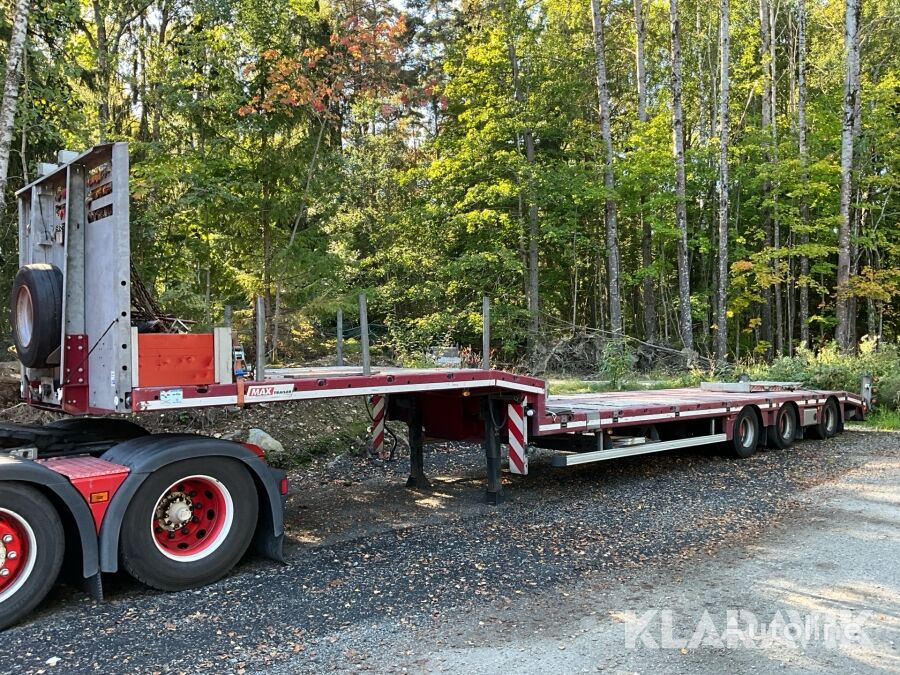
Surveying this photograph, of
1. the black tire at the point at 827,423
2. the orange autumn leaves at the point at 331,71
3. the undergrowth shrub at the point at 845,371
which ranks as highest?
the orange autumn leaves at the point at 331,71

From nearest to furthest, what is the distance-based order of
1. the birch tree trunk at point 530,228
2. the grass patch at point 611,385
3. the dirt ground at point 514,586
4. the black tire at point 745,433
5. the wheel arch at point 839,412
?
the dirt ground at point 514,586 < the black tire at point 745,433 < the wheel arch at point 839,412 < the grass patch at point 611,385 < the birch tree trunk at point 530,228

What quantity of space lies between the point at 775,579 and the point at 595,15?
20.7m

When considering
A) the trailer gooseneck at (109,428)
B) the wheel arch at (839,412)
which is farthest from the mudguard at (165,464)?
the wheel arch at (839,412)

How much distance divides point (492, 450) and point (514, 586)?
2576 millimetres

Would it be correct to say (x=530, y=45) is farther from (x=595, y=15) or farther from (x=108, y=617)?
(x=108, y=617)

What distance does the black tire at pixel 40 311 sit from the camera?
519 cm

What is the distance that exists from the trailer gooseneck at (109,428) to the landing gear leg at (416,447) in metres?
1.67

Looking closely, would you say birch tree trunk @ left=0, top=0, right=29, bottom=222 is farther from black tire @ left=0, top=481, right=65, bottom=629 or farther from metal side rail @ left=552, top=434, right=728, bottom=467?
metal side rail @ left=552, top=434, right=728, bottom=467

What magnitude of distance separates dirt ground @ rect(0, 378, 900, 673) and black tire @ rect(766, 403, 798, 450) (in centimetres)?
249

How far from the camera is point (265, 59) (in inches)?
491

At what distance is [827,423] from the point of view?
500 inches

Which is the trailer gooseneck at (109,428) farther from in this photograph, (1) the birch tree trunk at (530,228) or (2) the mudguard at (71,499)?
(1) the birch tree trunk at (530,228)

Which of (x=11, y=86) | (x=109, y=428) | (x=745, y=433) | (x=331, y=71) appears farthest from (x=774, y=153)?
(x=109, y=428)

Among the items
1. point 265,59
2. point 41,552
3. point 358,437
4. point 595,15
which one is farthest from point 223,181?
point 595,15
